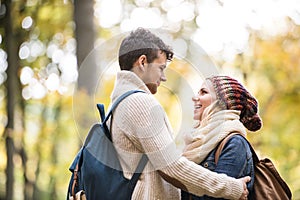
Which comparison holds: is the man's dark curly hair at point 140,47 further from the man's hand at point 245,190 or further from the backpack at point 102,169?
the man's hand at point 245,190

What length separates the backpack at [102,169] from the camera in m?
2.67

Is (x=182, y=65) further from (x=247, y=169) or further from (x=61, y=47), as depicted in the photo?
(x=61, y=47)

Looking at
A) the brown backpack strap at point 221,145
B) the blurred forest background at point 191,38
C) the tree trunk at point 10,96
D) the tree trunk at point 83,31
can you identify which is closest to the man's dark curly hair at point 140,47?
the brown backpack strap at point 221,145

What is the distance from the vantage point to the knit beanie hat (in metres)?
2.91

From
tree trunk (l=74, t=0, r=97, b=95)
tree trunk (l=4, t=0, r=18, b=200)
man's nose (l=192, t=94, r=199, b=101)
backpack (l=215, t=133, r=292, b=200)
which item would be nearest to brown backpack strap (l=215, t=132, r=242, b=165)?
backpack (l=215, t=133, r=292, b=200)

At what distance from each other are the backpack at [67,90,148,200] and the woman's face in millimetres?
421

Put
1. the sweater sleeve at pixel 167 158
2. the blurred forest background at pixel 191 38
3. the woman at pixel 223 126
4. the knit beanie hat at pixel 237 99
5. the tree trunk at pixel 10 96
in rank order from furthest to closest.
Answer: the blurred forest background at pixel 191 38 < the tree trunk at pixel 10 96 < the knit beanie hat at pixel 237 99 < the woman at pixel 223 126 < the sweater sleeve at pixel 167 158

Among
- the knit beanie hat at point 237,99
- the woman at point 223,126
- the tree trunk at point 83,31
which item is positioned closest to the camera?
the woman at point 223,126

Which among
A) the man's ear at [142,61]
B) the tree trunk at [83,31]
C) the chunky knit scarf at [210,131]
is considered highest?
the tree trunk at [83,31]

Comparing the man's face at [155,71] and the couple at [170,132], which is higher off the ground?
the man's face at [155,71]

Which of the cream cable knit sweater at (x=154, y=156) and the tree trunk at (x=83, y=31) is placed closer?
the cream cable knit sweater at (x=154, y=156)

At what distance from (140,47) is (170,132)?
41 cm

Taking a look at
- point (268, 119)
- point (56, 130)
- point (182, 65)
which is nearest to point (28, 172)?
point (56, 130)

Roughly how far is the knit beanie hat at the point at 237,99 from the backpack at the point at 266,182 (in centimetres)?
18
